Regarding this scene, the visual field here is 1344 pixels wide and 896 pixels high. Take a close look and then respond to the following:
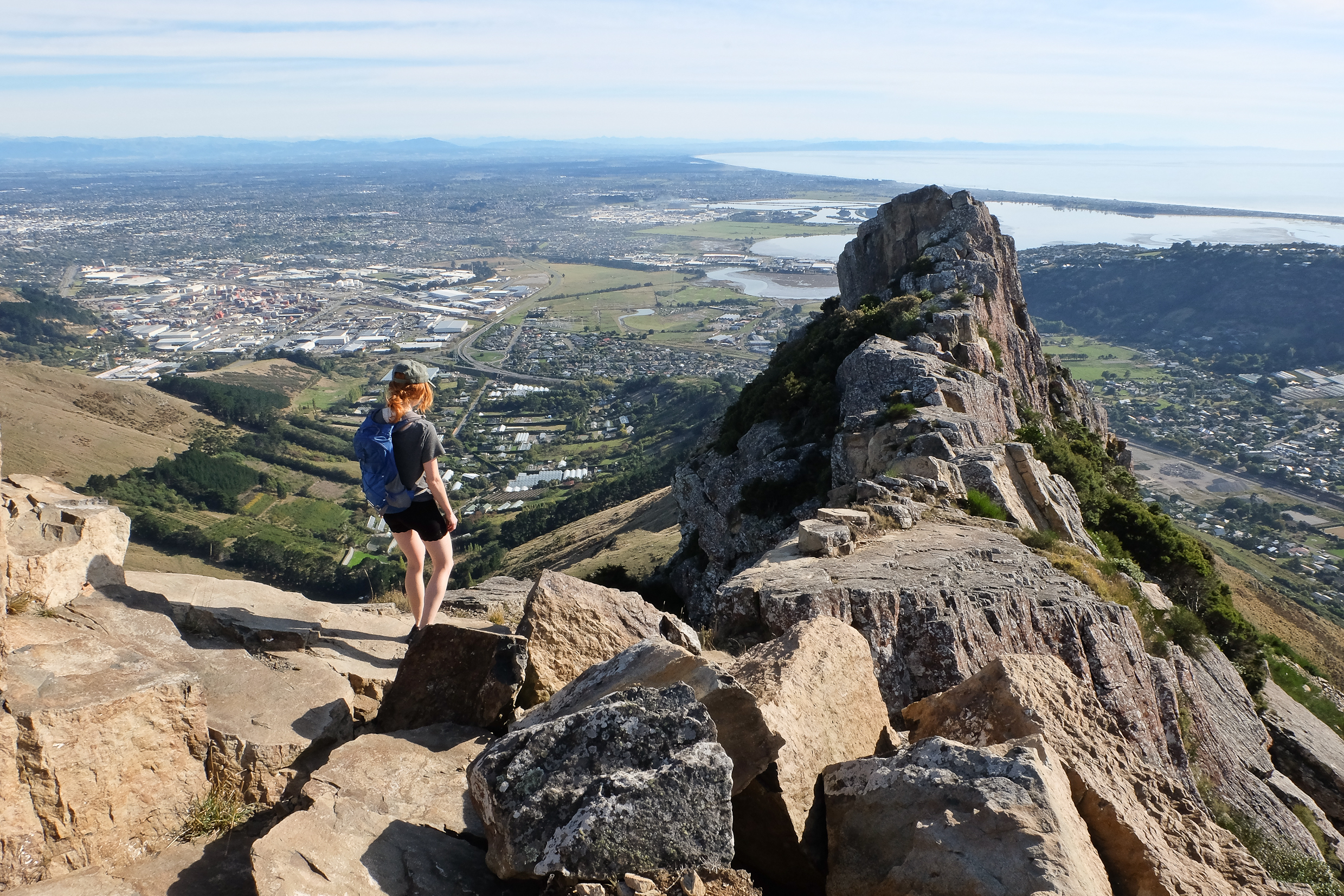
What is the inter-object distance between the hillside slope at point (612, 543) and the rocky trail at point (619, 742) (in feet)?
78.0

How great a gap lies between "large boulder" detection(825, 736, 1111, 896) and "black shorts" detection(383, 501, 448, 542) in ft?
18.0

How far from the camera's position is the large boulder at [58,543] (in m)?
7.67

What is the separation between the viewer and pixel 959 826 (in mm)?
5367

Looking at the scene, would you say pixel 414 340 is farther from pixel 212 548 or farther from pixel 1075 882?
pixel 1075 882

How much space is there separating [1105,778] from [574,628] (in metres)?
4.99

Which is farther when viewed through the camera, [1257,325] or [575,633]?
[1257,325]

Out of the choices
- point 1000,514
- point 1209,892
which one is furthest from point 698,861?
point 1000,514

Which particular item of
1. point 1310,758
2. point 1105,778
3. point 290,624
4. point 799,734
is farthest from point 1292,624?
point 290,624

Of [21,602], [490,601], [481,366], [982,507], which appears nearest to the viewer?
[21,602]

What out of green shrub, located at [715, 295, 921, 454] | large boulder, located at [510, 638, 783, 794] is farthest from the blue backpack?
green shrub, located at [715, 295, 921, 454]

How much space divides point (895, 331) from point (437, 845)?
2853 centimetres

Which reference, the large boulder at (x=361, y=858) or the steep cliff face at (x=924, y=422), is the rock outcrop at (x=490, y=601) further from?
the large boulder at (x=361, y=858)

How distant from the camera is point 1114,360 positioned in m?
159

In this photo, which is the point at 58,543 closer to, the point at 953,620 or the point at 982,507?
the point at 953,620
